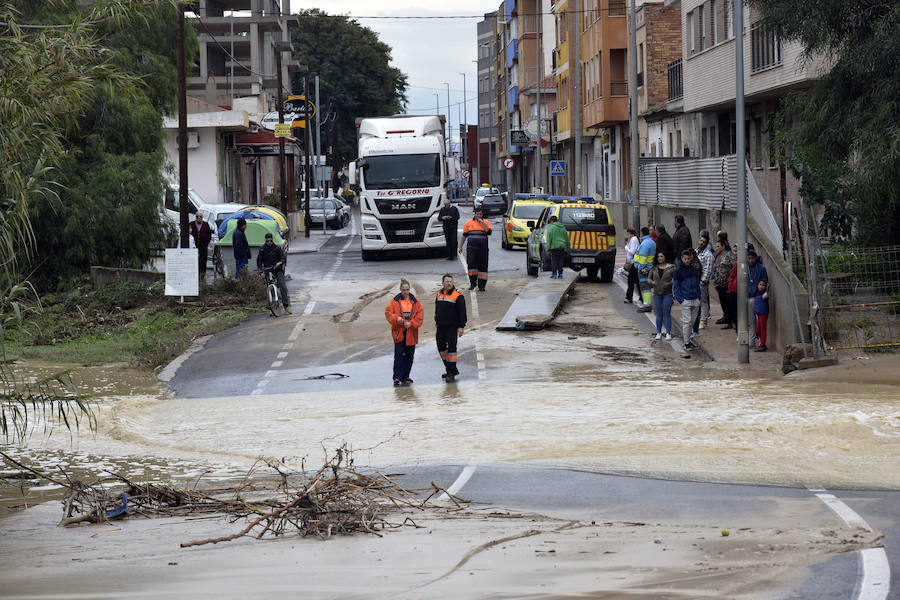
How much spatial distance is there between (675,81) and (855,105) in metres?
24.6

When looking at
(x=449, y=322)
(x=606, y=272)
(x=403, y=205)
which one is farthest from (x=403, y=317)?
(x=403, y=205)

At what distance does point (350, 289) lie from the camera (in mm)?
29656

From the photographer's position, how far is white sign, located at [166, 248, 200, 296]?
87.7ft

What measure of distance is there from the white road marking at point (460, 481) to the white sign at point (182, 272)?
15949 mm

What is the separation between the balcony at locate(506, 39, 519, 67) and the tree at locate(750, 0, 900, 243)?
226ft

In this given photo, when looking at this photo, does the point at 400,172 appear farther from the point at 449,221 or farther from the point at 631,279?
the point at 631,279

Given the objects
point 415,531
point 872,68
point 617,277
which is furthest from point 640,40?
point 415,531

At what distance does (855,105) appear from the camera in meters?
21.0

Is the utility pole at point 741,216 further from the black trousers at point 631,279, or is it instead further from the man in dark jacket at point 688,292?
the black trousers at point 631,279

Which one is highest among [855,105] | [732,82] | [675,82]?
[675,82]

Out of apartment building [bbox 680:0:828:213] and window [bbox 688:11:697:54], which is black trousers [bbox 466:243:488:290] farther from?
window [bbox 688:11:697:54]

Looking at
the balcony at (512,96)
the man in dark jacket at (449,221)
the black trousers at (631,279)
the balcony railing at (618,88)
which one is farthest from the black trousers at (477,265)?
the balcony at (512,96)

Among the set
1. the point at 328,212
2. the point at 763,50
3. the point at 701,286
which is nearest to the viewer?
the point at 701,286

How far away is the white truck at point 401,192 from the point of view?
36750mm
